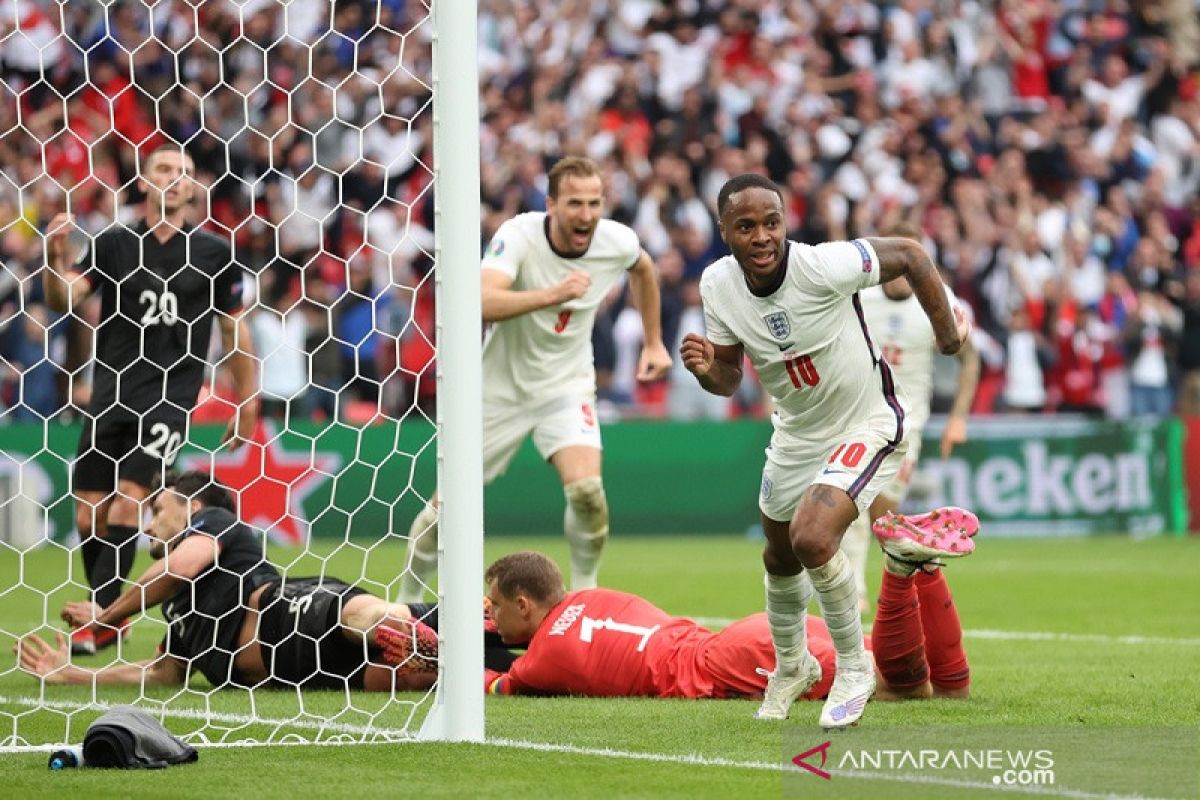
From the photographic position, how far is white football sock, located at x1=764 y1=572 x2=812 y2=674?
6.83 m

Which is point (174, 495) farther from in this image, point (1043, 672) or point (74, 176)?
point (74, 176)

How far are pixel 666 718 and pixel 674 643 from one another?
807 mm

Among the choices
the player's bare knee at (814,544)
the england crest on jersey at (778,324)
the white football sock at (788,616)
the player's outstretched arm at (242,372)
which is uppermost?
the england crest on jersey at (778,324)

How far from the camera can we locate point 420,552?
9.34 m

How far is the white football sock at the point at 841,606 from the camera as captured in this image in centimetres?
650

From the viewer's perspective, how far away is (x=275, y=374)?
17359 mm

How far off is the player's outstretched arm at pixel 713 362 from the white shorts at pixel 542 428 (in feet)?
9.41

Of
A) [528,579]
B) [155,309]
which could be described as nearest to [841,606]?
[528,579]

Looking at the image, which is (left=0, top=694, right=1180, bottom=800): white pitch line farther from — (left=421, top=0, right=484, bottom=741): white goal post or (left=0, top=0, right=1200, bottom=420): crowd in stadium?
(left=0, top=0, right=1200, bottom=420): crowd in stadium

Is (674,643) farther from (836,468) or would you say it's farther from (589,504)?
(589,504)

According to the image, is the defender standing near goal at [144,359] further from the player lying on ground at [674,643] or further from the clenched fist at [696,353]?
the clenched fist at [696,353]

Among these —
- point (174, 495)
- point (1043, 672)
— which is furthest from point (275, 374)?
point (1043, 672)

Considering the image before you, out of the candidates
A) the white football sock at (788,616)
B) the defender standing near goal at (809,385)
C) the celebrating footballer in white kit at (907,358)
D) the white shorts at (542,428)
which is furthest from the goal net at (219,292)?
the celebrating footballer in white kit at (907,358)

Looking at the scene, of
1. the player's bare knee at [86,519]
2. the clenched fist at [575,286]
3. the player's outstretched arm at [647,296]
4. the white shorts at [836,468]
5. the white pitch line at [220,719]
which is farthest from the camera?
the player's outstretched arm at [647,296]
